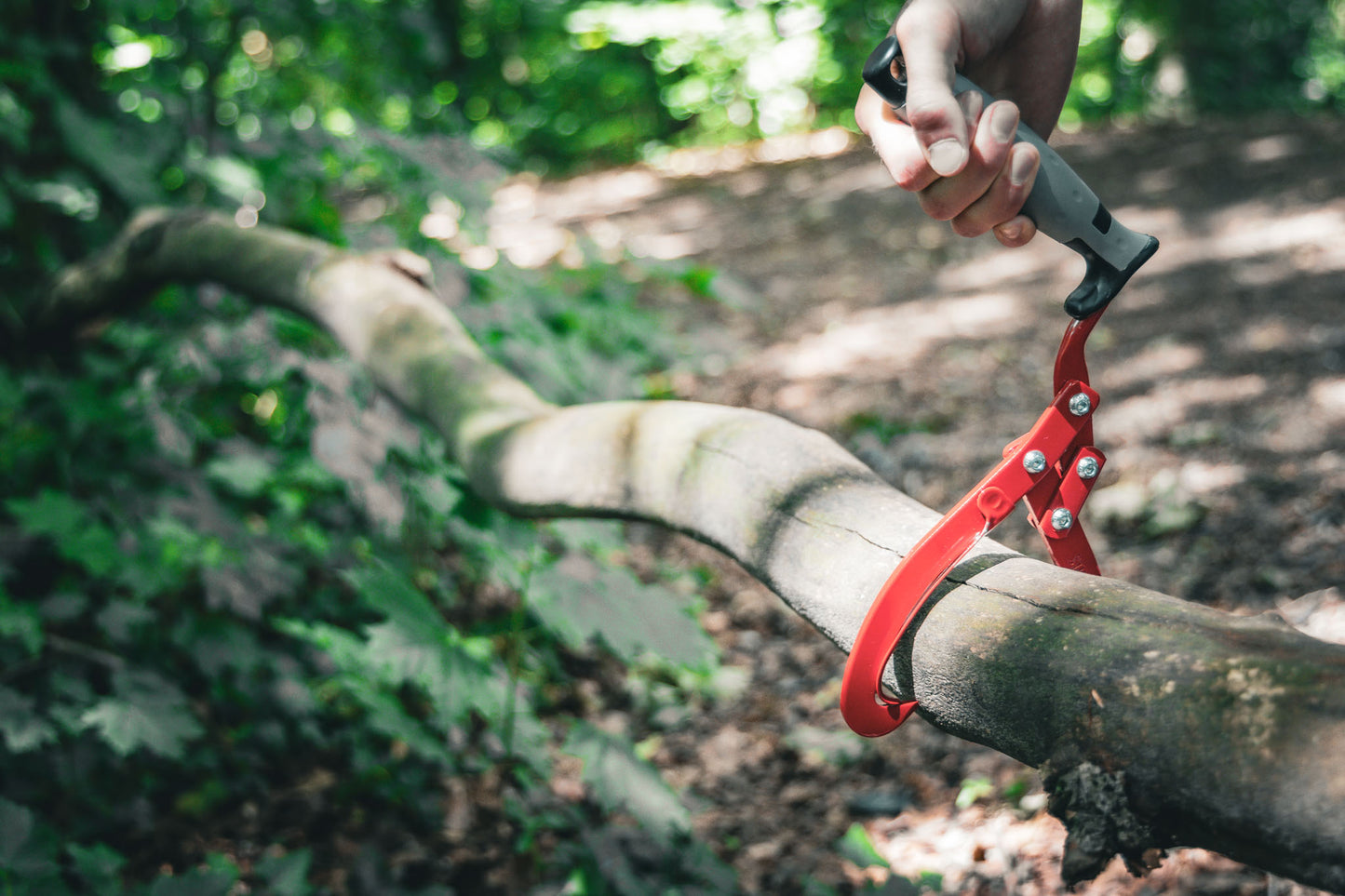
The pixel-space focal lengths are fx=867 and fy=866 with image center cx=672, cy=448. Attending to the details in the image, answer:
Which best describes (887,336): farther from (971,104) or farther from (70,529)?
(971,104)

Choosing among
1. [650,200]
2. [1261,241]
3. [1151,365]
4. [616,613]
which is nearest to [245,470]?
[616,613]

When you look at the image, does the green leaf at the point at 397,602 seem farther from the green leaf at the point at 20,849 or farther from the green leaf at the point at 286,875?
the green leaf at the point at 20,849

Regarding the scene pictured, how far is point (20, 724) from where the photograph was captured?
1788 millimetres

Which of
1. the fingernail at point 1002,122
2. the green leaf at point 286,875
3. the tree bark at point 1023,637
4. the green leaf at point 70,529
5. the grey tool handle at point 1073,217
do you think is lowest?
the green leaf at point 286,875

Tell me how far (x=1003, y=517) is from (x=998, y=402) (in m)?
3.12

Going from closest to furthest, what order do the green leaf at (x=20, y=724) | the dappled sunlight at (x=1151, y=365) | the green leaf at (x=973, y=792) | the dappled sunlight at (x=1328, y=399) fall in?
the green leaf at (x=20, y=724) → the green leaf at (x=973, y=792) → the dappled sunlight at (x=1328, y=399) → the dappled sunlight at (x=1151, y=365)

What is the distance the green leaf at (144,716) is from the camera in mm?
1783

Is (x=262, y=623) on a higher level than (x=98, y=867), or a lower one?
lower

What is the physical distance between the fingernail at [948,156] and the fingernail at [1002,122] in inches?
1.8

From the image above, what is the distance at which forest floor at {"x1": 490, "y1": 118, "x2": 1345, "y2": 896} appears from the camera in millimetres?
2117

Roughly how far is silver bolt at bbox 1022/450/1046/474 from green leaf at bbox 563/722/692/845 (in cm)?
95

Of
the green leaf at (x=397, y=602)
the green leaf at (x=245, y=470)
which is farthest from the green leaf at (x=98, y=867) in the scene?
the green leaf at (x=245, y=470)

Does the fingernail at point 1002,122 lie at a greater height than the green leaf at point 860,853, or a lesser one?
greater

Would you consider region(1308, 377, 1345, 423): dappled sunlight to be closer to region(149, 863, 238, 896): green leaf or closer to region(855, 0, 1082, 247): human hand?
region(855, 0, 1082, 247): human hand
